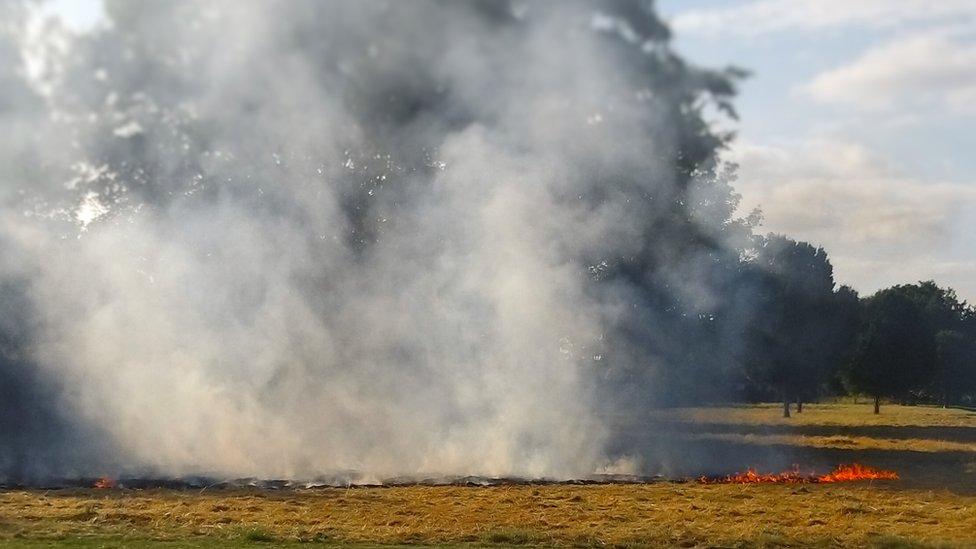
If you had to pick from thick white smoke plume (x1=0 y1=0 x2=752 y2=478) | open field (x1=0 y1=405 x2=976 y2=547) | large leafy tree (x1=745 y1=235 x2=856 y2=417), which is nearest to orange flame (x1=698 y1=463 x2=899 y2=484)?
open field (x1=0 y1=405 x2=976 y2=547)

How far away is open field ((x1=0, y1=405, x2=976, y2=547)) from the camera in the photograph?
15.5 metres

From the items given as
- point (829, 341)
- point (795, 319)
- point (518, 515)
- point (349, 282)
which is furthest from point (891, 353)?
point (518, 515)

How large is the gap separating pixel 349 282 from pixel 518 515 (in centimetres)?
1115

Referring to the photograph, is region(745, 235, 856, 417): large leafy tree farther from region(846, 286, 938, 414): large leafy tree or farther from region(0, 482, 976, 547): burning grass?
region(0, 482, 976, 547): burning grass

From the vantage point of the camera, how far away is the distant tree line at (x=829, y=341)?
4038 cm

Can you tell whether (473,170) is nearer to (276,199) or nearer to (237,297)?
(276,199)

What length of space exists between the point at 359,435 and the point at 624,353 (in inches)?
335

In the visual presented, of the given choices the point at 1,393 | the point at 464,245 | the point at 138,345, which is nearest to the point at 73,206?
the point at 138,345

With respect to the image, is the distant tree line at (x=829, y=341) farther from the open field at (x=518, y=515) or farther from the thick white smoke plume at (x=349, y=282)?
the open field at (x=518, y=515)

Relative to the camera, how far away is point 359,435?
2731cm

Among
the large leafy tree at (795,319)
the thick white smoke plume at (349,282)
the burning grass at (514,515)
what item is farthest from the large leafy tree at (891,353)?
the burning grass at (514,515)

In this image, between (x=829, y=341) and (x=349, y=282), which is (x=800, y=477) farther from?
(x=829, y=341)

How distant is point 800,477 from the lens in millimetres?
25062

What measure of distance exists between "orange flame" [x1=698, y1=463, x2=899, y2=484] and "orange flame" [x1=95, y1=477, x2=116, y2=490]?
13794 mm
